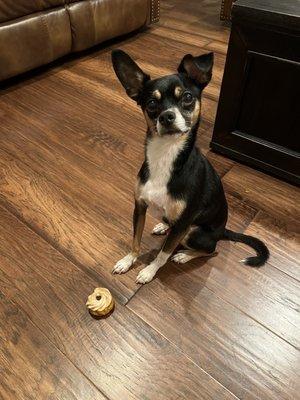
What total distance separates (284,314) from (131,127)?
1299mm

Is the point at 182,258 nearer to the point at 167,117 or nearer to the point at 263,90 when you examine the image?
the point at 167,117

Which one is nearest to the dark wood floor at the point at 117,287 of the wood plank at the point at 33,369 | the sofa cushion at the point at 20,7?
the wood plank at the point at 33,369

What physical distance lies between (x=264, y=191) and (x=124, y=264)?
0.82 meters

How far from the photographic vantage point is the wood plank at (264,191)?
1.62 m

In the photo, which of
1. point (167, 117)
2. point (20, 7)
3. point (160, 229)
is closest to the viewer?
point (167, 117)

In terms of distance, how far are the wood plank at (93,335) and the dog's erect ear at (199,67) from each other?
811 millimetres

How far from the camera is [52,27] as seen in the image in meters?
2.24

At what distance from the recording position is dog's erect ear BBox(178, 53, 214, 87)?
3.31 ft

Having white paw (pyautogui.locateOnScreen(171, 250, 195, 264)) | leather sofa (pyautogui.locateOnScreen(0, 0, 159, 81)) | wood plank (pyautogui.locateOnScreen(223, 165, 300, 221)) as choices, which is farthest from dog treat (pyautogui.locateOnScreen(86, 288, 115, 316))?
leather sofa (pyautogui.locateOnScreen(0, 0, 159, 81))

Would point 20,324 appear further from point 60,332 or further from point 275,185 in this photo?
point 275,185

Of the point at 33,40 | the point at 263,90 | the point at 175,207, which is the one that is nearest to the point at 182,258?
the point at 175,207

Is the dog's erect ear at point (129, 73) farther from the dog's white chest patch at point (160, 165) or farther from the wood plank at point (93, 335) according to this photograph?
the wood plank at point (93, 335)

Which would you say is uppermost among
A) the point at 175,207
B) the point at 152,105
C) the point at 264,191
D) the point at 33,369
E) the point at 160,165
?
the point at 152,105

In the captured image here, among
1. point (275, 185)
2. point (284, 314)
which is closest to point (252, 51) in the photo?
point (275, 185)
